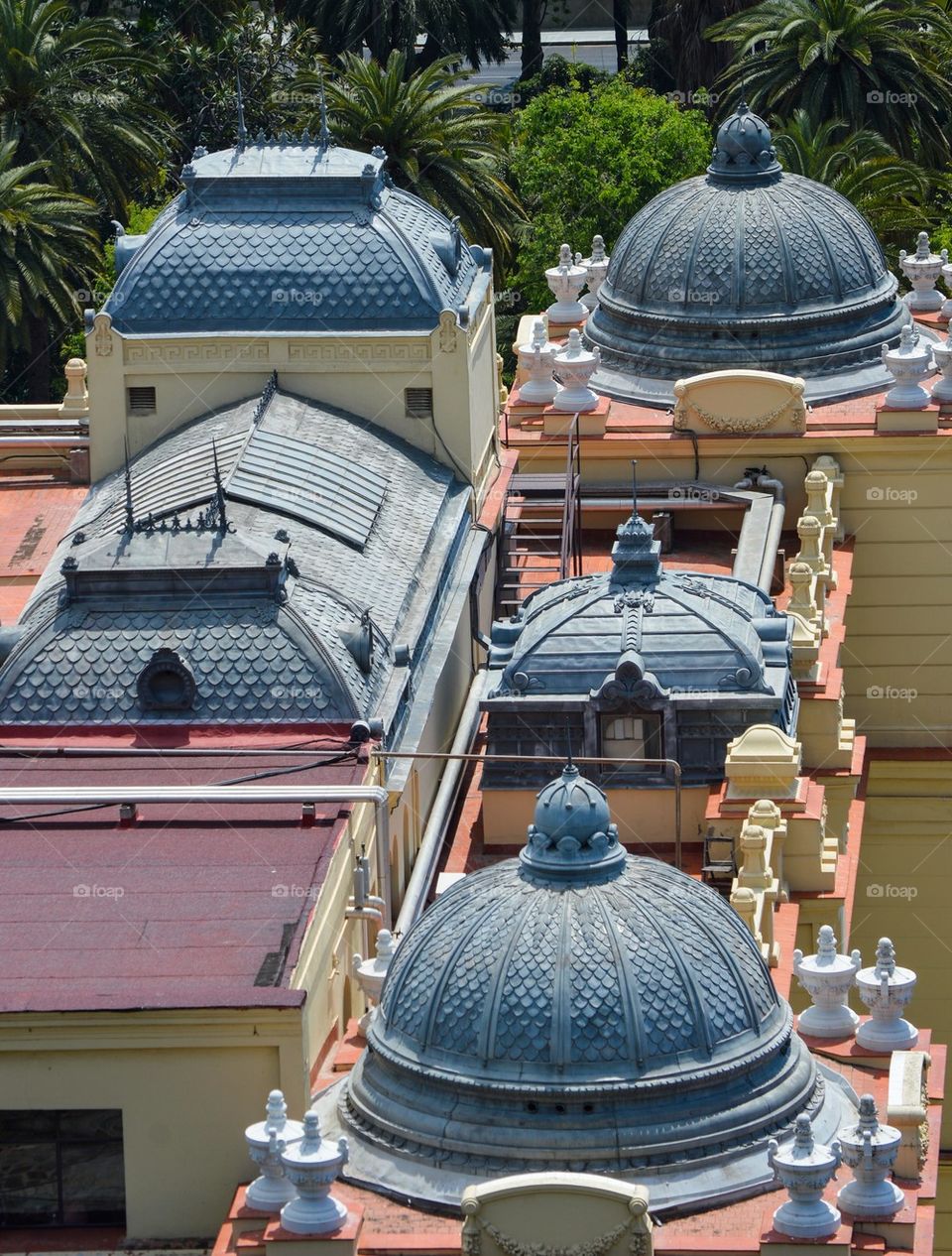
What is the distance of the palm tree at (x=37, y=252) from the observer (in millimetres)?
105750

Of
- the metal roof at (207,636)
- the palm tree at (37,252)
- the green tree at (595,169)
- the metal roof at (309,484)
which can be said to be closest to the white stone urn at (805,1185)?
the metal roof at (207,636)

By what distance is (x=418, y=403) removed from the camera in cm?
7488

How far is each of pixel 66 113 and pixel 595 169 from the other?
16.3 meters

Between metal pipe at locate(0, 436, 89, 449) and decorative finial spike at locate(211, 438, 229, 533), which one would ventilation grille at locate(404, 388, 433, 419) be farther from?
metal pipe at locate(0, 436, 89, 449)

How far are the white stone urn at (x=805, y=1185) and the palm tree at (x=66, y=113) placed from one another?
231 ft

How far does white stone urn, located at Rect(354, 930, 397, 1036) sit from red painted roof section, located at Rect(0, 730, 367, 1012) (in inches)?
38.9

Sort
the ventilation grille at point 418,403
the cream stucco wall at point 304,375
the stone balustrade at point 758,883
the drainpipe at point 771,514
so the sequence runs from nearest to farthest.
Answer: the stone balustrade at point 758,883 < the drainpipe at point 771,514 < the cream stucco wall at point 304,375 < the ventilation grille at point 418,403

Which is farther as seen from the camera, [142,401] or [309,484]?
[142,401]

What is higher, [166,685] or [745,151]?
[745,151]

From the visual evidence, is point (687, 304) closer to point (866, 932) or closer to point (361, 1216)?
point (866, 932)

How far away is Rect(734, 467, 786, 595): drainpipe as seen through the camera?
239 ft

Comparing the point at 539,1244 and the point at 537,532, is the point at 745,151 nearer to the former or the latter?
the point at 537,532

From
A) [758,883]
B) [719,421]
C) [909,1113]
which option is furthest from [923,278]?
[909,1113]

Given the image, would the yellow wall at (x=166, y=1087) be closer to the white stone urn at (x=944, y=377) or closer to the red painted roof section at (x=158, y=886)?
the red painted roof section at (x=158, y=886)
